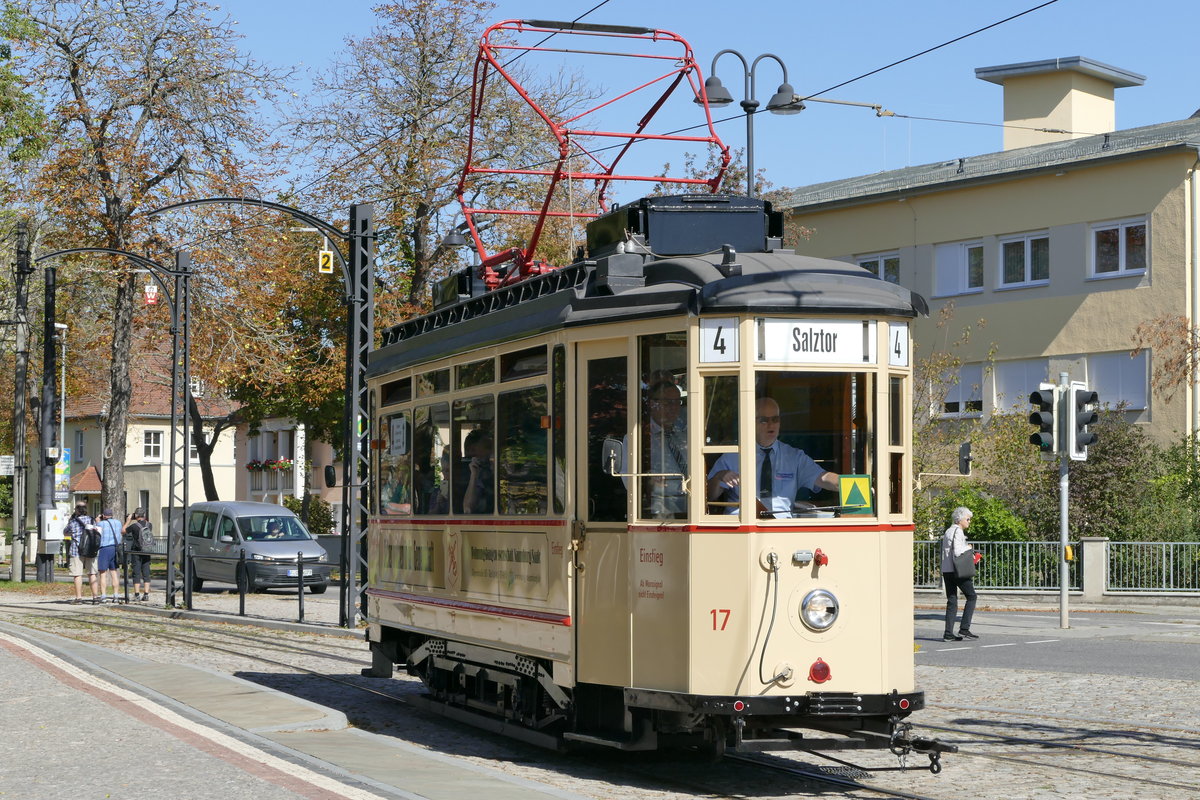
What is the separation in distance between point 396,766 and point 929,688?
22.5 feet

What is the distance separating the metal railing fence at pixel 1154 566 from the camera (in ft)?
91.2

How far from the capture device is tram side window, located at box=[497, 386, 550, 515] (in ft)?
33.4

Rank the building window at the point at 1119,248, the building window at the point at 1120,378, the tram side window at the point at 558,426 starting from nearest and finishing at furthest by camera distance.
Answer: the tram side window at the point at 558,426
the building window at the point at 1120,378
the building window at the point at 1119,248

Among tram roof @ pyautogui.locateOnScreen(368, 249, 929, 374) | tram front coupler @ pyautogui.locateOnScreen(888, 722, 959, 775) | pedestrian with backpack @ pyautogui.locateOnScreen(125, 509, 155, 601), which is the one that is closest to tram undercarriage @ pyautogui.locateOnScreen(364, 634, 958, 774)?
tram front coupler @ pyautogui.locateOnScreen(888, 722, 959, 775)

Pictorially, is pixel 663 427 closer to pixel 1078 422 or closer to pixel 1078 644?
pixel 1078 644

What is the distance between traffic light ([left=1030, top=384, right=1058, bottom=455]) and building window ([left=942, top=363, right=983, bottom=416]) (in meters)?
17.8

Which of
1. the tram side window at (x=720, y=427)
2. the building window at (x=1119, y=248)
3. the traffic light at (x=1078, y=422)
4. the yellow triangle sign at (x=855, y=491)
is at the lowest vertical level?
the yellow triangle sign at (x=855, y=491)

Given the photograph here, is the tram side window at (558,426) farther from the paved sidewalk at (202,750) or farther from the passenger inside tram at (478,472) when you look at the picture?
the paved sidewalk at (202,750)

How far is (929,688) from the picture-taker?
49.2 feet

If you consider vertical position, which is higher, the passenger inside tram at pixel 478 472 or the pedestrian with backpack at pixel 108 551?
the passenger inside tram at pixel 478 472

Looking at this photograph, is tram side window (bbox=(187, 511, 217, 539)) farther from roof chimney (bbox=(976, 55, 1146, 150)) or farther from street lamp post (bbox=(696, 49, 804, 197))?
roof chimney (bbox=(976, 55, 1146, 150))

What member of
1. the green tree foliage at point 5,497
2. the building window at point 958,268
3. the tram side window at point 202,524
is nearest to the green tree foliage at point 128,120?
the tram side window at point 202,524

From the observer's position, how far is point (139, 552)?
95.2ft

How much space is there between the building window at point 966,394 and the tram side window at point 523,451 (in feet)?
97.1
